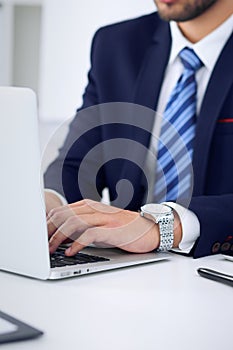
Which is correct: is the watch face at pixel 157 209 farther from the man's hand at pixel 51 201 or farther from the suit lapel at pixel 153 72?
the suit lapel at pixel 153 72

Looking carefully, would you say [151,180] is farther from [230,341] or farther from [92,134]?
[230,341]

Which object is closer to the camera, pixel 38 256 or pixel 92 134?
pixel 38 256

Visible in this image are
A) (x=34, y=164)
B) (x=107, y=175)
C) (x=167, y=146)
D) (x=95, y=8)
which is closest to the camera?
(x=34, y=164)

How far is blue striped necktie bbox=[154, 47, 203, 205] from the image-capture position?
144 centimetres

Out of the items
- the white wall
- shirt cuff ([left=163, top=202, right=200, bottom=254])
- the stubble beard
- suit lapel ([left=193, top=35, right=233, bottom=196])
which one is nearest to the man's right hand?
shirt cuff ([left=163, top=202, right=200, bottom=254])

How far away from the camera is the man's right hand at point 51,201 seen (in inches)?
44.6

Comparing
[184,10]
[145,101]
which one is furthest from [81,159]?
[184,10]

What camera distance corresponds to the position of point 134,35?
1636 millimetres

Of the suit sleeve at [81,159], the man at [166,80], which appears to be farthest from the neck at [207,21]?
the suit sleeve at [81,159]

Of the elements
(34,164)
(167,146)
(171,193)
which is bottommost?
(171,193)

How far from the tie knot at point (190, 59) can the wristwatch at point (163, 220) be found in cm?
60

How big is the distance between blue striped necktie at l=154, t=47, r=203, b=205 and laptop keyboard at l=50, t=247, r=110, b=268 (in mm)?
585

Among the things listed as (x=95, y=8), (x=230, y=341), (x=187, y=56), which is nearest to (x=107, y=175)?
(x=187, y=56)

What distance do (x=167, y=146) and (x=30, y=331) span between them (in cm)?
96
